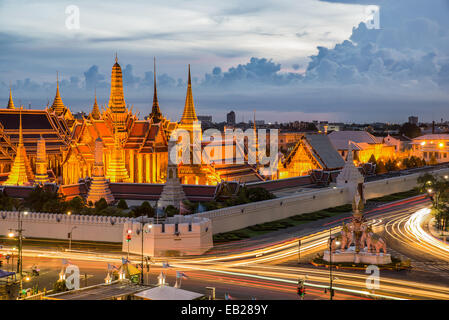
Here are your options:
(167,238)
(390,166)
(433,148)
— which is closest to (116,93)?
(167,238)

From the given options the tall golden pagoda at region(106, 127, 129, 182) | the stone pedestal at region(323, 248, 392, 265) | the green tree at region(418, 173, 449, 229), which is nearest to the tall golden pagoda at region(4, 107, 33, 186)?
the tall golden pagoda at region(106, 127, 129, 182)

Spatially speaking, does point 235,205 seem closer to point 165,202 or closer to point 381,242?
point 165,202

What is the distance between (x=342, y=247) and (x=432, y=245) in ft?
24.9

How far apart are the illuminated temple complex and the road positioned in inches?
827

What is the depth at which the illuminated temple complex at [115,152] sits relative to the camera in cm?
5844

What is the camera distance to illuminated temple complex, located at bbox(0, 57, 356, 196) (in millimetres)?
58438

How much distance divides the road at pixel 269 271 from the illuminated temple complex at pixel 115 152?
21.0m

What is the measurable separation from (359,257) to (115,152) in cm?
3093

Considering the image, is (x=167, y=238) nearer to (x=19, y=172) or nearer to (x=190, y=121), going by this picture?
(x=19, y=172)

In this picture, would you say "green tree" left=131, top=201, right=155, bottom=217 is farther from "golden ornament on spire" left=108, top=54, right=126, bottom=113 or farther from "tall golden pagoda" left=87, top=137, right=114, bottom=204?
"golden ornament on spire" left=108, top=54, right=126, bottom=113

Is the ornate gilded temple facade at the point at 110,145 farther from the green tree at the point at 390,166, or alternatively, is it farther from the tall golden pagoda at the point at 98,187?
the green tree at the point at 390,166

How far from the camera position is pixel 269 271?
99.7 ft

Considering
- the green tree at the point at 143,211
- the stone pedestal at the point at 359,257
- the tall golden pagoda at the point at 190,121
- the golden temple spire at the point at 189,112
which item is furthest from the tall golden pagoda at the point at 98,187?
the stone pedestal at the point at 359,257
